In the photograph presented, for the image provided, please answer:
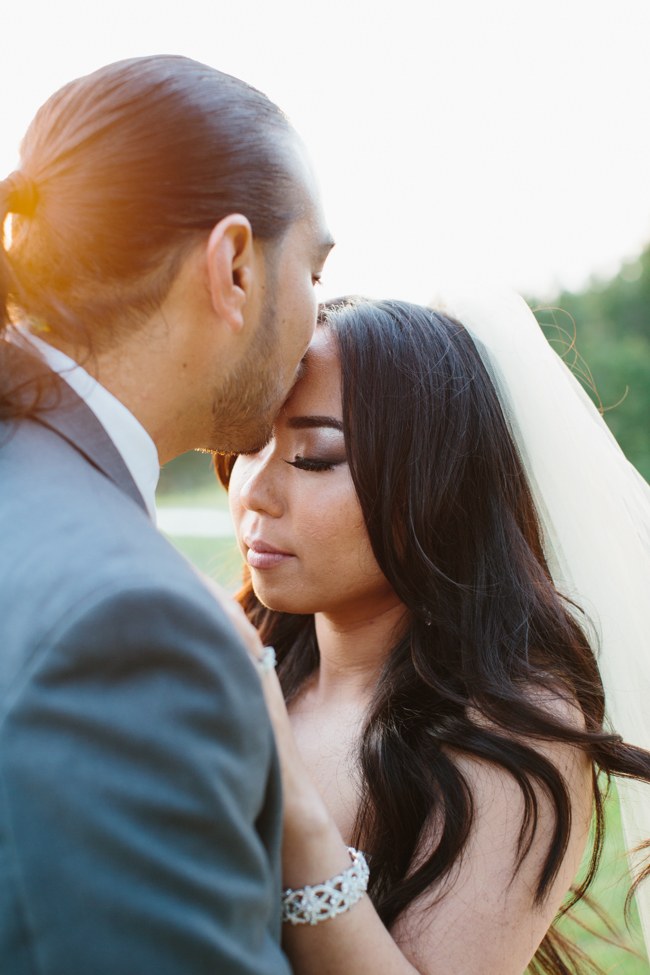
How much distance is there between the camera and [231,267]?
1.87 metres

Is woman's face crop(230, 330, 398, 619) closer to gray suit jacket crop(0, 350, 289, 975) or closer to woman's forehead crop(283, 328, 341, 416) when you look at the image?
woman's forehead crop(283, 328, 341, 416)

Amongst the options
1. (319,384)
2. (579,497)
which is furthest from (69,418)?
(579,497)

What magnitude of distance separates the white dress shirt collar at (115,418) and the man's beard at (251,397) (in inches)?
8.4

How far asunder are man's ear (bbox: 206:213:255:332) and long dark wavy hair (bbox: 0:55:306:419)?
3 cm

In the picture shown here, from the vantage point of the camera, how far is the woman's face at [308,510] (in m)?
2.60

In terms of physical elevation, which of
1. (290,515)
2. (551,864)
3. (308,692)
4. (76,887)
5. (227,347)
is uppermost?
(227,347)

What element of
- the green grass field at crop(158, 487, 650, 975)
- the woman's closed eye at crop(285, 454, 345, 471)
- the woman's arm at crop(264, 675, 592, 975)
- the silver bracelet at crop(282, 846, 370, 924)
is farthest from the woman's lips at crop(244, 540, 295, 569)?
the green grass field at crop(158, 487, 650, 975)

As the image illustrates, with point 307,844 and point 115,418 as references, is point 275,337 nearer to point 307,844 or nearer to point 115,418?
point 115,418

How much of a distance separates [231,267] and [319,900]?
1.19 meters

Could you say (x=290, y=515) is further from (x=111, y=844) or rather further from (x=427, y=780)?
(x=111, y=844)

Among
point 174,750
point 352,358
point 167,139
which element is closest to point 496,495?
point 352,358

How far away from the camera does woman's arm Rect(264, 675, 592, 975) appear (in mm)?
1753

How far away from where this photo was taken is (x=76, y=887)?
123cm

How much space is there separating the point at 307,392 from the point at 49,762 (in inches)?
61.6
